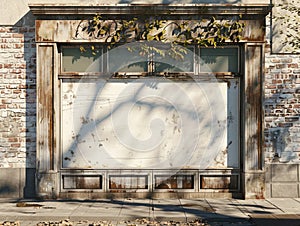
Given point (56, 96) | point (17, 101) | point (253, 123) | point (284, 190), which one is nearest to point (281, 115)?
point (253, 123)

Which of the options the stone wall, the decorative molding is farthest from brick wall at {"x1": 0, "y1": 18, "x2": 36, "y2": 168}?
the decorative molding

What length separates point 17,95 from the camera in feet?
36.3

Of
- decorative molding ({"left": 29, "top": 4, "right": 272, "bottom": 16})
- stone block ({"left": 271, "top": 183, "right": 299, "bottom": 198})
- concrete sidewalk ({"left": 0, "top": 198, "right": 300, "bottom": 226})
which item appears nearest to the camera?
concrete sidewalk ({"left": 0, "top": 198, "right": 300, "bottom": 226})

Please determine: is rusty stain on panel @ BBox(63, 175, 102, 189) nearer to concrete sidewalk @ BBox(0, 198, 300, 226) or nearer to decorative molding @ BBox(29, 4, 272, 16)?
concrete sidewalk @ BBox(0, 198, 300, 226)

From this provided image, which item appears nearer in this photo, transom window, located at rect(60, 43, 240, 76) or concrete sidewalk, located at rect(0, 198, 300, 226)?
concrete sidewalk, located at rect(0, 198, 300, 226)

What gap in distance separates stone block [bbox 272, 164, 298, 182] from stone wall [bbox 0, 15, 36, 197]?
517 centimetres

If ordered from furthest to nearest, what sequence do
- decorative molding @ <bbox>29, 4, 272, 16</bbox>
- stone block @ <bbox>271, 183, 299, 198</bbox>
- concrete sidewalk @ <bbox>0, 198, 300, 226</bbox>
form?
stone block @ <bbox>271, 183, 299, 198</bbox>, decorative molding @ <bbox>29, 4, 272, 16</bbox>, concrete sidewalk @ <bbox>0, 198, 300, 226</bbox>

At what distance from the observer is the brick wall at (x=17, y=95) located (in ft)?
36.2

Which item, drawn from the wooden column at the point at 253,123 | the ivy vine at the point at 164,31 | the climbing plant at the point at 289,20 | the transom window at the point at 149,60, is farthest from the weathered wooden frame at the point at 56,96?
the climbing plant at the point at 289,20

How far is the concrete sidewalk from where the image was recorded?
888cm

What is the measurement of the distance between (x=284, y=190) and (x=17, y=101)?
19.7ft

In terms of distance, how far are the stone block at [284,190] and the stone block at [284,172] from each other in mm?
108

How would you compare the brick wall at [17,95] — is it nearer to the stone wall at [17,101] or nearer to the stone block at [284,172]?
the stone wall at [17,101]

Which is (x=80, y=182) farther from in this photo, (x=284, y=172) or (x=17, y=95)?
(x=284, y=172)
